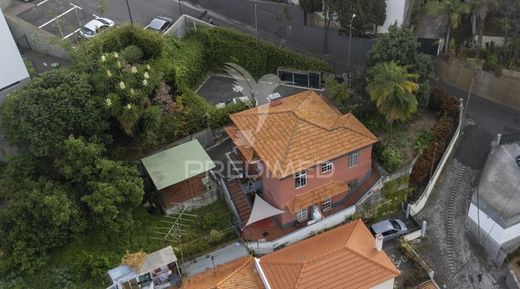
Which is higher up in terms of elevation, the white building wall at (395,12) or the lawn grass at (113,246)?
the white building wall at (395,12)

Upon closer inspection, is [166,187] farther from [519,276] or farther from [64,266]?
[519,276]

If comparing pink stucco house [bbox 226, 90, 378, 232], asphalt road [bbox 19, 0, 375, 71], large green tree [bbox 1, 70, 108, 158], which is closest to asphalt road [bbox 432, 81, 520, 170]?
pink stucco house [bbox 226, 90, 378, 232]

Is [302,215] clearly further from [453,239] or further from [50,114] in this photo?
[50,114]

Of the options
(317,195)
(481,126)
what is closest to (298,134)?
(317,195)

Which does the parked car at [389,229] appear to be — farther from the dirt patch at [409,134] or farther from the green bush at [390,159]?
the dirt patch at [409,134]

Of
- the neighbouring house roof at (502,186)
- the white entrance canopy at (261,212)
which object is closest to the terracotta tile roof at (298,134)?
the white entrance canopy at (261,212)

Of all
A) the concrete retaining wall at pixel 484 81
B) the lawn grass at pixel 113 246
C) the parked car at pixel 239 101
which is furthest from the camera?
the concrete retaining wall at pixel 484 81

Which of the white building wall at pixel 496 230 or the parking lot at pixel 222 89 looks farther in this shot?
the parking lot at pixel 222 89
